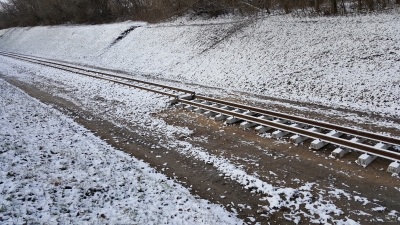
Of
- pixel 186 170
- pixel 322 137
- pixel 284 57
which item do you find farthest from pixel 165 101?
pixel 284 57

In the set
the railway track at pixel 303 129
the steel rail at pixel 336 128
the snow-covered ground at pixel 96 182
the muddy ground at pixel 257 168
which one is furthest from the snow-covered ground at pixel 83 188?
the steel rail at pixel 336 128

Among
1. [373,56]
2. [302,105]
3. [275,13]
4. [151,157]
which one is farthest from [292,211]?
[275,13]

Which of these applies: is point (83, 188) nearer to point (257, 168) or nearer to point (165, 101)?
point (257, 168)

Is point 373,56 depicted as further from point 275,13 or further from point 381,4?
point 275,13

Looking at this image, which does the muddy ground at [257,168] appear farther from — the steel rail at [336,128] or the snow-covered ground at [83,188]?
the steel rail at [336,128]

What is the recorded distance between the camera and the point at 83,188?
6461mm

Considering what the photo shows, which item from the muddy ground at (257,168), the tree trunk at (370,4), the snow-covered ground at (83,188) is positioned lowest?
the muddy ground at (257,168)

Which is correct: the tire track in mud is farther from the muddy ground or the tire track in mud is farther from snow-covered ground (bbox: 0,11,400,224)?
snow-covered ground (bbox: 0,11,400,224)

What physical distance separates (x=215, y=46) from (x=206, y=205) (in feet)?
58.0

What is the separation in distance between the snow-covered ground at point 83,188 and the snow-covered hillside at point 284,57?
8.48 m

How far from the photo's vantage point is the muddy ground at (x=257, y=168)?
5.77 meters

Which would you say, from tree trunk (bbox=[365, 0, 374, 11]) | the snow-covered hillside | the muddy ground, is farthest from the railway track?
tree trunk (bbox=[365, 0, 374, 11])

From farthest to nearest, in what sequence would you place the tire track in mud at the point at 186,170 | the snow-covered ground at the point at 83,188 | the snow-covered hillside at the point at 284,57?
the snow-covered hillside at the point at 284,57
the tire track in mud at the point at 186,170
the snow-covered ground at the point at 83,188

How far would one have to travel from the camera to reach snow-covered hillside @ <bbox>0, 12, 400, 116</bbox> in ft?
41.9
